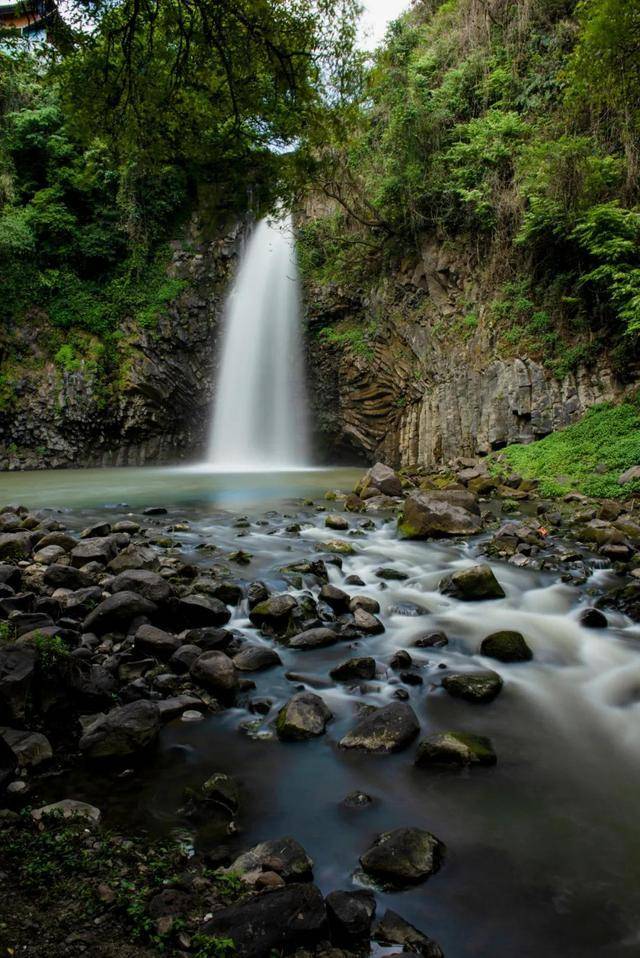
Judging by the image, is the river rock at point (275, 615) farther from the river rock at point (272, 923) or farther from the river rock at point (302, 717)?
the river rock at point (272, 923)

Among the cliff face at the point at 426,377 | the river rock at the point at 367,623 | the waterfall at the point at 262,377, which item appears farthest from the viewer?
the waterfall at the point at 262,377

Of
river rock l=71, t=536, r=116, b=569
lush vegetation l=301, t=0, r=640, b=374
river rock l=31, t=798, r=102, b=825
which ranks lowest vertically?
river rock l=31, t=798, r=102, b=825

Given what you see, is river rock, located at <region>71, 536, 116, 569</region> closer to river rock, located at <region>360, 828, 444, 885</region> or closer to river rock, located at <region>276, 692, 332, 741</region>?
river rock, located at <region>276, 692, 332, 741</region>

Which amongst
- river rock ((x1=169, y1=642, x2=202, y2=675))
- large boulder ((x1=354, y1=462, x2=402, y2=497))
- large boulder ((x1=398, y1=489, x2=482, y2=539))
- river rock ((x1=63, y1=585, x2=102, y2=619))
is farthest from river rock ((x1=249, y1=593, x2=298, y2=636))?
large boulder ((x1=354, y1=462, x2=402, y2=497))

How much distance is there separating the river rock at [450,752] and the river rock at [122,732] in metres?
1.58

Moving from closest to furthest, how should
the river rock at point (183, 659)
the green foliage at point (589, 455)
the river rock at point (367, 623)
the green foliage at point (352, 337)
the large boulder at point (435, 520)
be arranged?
the river rock at point (183, 659)
the river rock at point (367, 623)
the large boulder at point (435, 520)
the green foliage at point (589, 455)
the green foliage at point (352, 337)

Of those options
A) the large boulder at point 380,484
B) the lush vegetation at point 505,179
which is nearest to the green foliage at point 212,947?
the large boulder at point 380,484

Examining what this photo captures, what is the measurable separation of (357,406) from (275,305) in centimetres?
578

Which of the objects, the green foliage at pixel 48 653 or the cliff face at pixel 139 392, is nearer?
the green foliage at pixel 48 653

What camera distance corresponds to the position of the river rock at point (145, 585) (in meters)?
4.91

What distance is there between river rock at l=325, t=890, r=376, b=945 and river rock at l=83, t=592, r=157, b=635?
3.00 meters

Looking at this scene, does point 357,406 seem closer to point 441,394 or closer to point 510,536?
point 441,394

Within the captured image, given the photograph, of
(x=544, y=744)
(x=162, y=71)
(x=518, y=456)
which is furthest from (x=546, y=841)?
(x=518, y=456)

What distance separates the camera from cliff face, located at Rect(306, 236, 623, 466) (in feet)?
44.4
